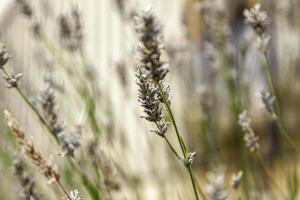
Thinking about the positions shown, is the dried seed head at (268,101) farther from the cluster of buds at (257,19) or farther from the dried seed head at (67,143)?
the dried seed head at (67,143)

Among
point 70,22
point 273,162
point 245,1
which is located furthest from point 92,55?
point 70,22

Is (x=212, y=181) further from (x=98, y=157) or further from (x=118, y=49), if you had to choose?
(x=118, y=49)

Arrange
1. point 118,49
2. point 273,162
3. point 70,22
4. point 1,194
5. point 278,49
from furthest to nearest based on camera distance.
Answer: point 118,49 → point 278,49 → point 273,162 → point 1,194 → point 70,22

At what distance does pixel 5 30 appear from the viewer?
491 centimetres

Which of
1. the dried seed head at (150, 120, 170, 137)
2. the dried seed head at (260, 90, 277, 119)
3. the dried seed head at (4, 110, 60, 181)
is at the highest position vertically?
the dried seed head at (260, 90, 277, 119)

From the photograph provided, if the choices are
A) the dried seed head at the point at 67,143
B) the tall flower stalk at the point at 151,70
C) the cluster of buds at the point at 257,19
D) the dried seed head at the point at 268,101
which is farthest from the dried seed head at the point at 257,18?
the dried seed head at the point at 67,143

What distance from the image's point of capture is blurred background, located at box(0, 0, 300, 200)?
1630mm

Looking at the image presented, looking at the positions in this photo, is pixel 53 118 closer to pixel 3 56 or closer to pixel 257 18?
pixel 3 56

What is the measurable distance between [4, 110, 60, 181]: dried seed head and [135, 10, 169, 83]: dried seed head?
8.8 inches

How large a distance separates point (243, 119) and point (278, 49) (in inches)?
106

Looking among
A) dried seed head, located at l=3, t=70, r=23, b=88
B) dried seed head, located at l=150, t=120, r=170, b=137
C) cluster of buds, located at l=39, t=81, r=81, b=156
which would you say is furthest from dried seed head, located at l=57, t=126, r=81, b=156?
dried seed head, located at l=150, t=120, r=170, b=137

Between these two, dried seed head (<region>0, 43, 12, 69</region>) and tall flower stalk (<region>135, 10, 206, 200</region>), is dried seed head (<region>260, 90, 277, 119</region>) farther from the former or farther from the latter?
dried seed head (<region>0, 43, 12, 69</region>)

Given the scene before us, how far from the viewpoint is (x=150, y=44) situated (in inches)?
28.9

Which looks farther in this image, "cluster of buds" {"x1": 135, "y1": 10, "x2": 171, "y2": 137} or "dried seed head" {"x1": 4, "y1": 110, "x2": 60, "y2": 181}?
"dried seed head" {"x1": 4, "y1": 110, "x2": 60, "y2": 181}
